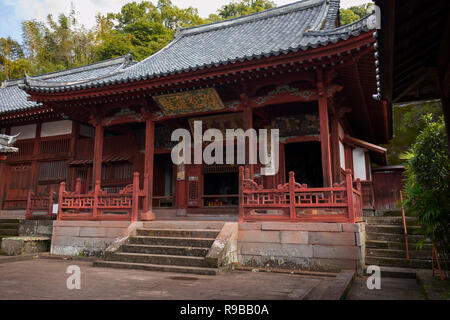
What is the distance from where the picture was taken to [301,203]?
7.47m

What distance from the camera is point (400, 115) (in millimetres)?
25781

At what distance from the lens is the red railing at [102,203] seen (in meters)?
9.17

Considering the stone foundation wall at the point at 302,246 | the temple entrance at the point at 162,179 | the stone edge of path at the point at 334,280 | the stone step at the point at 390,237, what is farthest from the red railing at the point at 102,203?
the stone step at the point at 390,237

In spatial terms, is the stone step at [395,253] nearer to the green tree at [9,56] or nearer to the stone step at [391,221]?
the stone step at [391,221]

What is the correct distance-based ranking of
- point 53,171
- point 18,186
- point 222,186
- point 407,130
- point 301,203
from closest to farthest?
point 301,203 → point 53,171 → point 18,186 → point 222,186 → point 407,130

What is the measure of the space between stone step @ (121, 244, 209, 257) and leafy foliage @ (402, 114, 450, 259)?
417 cm

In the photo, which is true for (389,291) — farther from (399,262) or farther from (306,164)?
(306,164)

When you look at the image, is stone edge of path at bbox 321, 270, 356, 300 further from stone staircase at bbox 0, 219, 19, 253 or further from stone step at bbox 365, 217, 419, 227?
stone staircase at bbox 0, 219, 19, 253

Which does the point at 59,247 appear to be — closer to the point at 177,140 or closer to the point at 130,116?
the point at 130,116

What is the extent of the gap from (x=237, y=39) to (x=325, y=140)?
7.03 m

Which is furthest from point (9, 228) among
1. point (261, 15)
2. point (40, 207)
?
point (261, 15)

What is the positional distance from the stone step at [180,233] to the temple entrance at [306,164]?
284 inches

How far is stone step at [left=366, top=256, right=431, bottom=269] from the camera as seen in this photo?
6953mm

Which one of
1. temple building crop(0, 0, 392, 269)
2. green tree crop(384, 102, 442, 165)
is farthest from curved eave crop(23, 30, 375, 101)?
green tree crop(384, 102, 442, 165)
